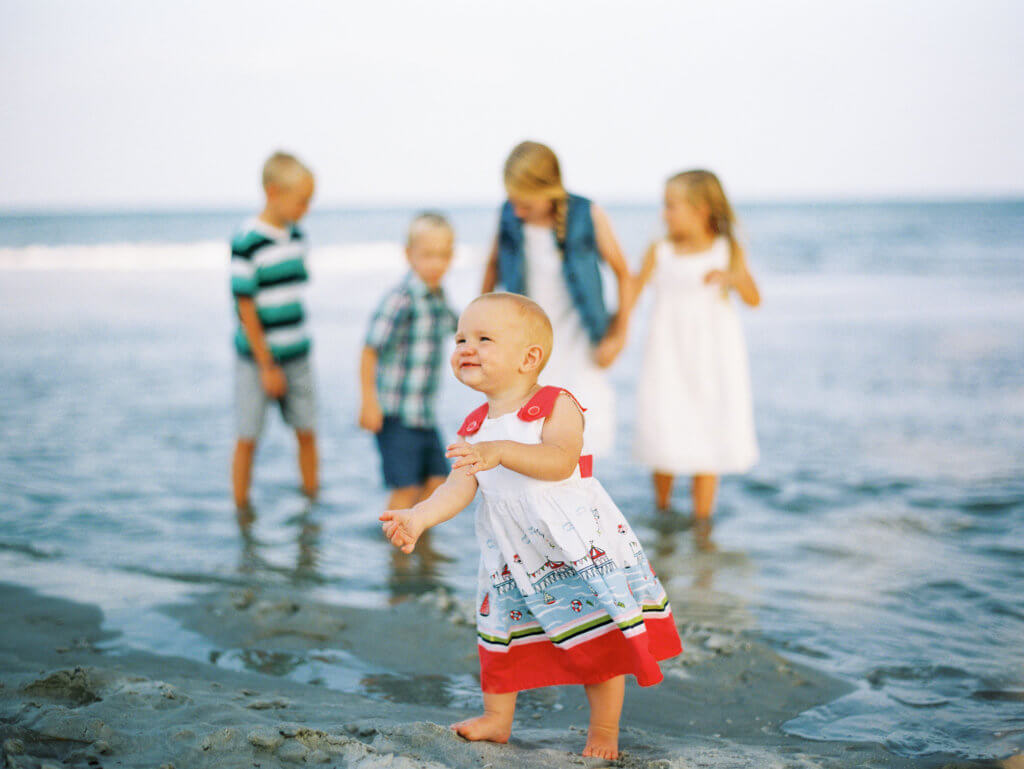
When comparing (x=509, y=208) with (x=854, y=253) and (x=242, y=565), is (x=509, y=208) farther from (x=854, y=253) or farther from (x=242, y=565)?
(x=854, y=253)

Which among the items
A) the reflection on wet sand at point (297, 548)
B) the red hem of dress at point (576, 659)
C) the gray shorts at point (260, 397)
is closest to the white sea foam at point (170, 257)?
the gray shorts at point (260, 397)

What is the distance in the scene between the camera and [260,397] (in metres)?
5.21

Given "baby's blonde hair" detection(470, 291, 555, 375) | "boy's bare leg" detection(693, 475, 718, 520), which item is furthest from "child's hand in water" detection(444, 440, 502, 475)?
"boy's bare leg" detection(693, 475, 718, 520)

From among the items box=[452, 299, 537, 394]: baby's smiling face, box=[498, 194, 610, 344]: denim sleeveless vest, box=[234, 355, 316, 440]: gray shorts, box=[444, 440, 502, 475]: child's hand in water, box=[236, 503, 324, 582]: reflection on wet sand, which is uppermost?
box=[498, 194, 610, 344]: denim sleeveless vest

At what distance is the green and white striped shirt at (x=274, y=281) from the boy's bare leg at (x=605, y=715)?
311 centimetres

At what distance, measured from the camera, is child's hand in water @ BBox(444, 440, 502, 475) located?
7.05 ft

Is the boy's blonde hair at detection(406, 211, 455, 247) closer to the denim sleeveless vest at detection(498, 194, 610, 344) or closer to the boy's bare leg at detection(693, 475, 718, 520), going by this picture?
the denim sleeveless vest at detection(498, 194, 610, 344)

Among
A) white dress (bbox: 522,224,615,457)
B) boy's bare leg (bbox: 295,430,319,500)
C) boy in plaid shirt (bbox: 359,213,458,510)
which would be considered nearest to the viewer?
boy in plaid shirt (bbox: 359,213,458,510)

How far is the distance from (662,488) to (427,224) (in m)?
1.96

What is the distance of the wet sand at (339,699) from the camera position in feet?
7.75

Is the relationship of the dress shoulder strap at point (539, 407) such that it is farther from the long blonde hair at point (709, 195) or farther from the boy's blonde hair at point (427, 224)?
the long blonde hair at point (709, 195)

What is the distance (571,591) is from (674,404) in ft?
9.25

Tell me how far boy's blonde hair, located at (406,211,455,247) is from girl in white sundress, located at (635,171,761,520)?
120 cm

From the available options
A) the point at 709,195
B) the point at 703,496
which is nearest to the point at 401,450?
the point at 703,496
